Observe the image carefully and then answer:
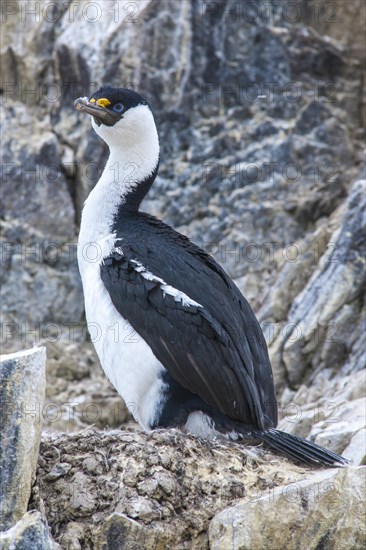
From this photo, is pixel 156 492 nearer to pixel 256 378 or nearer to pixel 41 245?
pixel 256 378

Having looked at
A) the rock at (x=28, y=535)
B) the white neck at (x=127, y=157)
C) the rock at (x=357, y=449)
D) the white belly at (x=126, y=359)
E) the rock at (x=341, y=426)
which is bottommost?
the rock at (x=341, y=426)

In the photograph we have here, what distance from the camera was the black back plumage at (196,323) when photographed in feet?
28.2

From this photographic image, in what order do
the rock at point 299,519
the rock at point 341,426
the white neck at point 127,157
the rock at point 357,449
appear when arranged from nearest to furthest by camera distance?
the rock at point 299,519
the rock at point 357,449
the white neck at point 127,157
the rock at point 341,426

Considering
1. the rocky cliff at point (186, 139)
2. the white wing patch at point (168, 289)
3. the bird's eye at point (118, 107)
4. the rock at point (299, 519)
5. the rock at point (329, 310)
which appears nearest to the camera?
the rock at point (299, 519)

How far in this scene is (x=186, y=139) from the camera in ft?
47.6

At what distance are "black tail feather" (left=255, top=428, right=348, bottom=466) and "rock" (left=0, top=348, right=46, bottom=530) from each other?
2.06 m

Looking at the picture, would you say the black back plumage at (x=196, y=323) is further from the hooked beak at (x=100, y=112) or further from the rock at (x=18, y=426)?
the rock at (x=18, y=426)

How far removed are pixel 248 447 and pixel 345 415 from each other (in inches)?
88.6

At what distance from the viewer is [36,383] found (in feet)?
23.9

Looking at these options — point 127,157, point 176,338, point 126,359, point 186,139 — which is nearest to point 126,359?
point 126,359

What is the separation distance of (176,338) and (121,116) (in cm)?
240

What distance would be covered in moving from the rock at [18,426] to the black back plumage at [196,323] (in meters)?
1.63

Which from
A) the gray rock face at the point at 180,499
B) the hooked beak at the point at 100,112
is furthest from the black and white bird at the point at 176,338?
the hooked beak at the point at 100,112

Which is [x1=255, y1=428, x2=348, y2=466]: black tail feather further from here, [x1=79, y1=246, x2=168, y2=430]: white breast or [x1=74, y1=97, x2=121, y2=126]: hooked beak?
[x1=74, y1=97, x2=121, y2=126]: hooked beak
